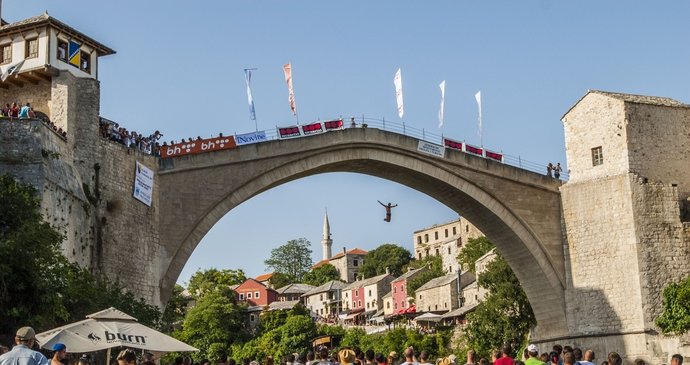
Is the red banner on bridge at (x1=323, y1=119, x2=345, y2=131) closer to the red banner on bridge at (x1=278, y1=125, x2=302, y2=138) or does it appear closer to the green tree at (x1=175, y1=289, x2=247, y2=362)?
the red banner on bridge at (x1=278, y1=125, x2=302, y2=138)

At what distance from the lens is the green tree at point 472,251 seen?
97.9 meters

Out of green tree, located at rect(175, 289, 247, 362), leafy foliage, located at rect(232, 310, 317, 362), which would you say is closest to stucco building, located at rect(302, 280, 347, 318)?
green tree, located at rect(175, 289, 247, 362)

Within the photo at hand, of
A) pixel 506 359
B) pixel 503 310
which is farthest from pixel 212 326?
pixel 506 359

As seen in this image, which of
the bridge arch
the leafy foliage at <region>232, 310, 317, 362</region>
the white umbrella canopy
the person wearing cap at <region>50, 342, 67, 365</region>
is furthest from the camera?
the leafy foliage at <region>232, 310, 317, 362</region>

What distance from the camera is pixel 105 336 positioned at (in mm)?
15219

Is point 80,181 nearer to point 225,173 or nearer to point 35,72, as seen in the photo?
point 35,72

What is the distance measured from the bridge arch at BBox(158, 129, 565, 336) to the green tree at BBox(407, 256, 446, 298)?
205ft

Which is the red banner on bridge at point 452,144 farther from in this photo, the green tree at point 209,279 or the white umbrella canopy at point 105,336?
the green tree at point 209,279

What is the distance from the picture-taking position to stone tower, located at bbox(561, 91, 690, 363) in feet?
123

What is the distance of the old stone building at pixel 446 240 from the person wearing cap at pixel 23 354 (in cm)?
9956

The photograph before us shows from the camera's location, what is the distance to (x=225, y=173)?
3450 centimetres

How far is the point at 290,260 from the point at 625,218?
105 metres

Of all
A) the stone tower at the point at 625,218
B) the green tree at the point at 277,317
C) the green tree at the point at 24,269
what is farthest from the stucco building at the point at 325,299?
the green tree at the point at 24,269

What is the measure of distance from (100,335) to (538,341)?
95.4 ft
